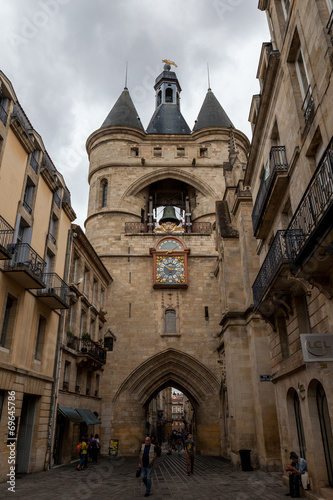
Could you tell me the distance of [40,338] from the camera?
527 inches

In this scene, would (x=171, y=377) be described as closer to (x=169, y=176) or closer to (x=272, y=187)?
(x=169, y=176)

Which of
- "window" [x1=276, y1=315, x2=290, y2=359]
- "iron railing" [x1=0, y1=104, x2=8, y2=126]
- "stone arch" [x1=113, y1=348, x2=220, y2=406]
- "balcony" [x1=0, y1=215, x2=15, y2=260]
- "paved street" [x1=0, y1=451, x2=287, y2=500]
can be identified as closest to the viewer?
"paved street" [x1=0, y1=451, x2=287, y2=500]

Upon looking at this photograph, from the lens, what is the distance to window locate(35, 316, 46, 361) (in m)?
13.1

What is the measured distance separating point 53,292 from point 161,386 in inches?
479

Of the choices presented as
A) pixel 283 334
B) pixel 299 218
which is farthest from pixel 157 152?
→ pixel 299 218

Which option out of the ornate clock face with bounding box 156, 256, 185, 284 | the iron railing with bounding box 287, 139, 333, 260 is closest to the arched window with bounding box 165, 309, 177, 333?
the ornate clock face with bounding box 156, 256, 185, 284

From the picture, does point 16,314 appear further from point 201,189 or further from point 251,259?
point 201,189

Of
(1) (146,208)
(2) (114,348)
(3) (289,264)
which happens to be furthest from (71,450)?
(1) (146,208)

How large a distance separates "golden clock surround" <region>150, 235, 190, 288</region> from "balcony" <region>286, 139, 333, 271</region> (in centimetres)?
1616

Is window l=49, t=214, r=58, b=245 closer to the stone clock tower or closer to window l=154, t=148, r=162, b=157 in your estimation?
the stone clock tower

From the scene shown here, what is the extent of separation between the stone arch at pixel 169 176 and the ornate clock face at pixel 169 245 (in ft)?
14.9

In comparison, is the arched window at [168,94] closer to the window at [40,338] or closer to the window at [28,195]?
the window at [28,195]

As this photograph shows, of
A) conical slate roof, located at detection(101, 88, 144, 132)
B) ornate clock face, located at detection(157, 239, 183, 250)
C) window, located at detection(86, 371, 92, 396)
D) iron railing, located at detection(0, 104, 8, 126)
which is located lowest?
window, located at detection(86, 371, 92, 396)

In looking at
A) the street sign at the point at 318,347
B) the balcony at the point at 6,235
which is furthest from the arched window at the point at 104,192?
the street sign at the point at 318,347
